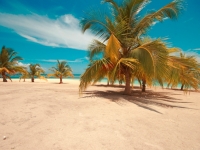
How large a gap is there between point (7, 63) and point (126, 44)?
51.3ft

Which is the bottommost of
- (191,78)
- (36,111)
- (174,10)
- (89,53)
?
(36,111)

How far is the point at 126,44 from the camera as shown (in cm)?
653

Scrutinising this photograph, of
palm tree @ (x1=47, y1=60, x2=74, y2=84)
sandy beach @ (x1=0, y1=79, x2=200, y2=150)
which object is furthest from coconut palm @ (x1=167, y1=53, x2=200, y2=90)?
palm tree @ (x1=47, y1=60, x2=74, y2=84)

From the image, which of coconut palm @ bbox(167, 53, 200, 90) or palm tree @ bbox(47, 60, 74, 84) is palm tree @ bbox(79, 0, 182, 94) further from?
palm tree @ bbox(47, 60, 74, 84)

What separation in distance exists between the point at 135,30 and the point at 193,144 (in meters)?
5.99

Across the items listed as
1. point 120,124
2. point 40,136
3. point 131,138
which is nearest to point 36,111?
point 40,136

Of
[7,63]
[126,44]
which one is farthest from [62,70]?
[126,44]

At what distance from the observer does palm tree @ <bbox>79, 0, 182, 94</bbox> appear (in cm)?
538

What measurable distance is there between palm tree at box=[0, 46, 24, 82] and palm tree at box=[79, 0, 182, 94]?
12986 mm

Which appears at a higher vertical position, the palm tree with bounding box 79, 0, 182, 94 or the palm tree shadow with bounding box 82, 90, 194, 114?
the palm tree with bounding box 79, 0, 182, 94

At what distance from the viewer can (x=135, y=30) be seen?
686 centimetres

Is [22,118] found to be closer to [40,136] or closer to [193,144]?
[40,136]

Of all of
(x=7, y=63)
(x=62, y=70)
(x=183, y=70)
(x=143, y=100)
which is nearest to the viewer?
(x=143, y=100)

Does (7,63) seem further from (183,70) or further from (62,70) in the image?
(183,70)
